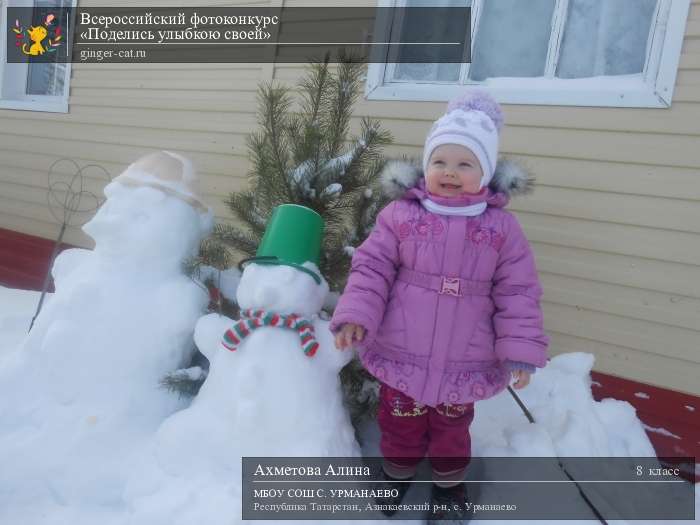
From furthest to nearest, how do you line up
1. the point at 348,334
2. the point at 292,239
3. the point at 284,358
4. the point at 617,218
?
the point at 617,218
the point at 292,239
the point at 284,358
the point at 348,334

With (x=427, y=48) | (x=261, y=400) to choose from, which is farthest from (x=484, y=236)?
(x=427, y=48)

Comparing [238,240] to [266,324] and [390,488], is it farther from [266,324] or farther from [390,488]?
[390,488]

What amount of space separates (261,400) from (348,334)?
1.30 ft

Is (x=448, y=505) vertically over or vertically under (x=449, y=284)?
under

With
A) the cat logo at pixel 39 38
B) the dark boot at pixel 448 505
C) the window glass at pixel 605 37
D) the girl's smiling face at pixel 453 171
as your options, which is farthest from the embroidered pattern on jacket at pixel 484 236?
the cat logo at pixel 39 38

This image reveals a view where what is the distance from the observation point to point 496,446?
230cm

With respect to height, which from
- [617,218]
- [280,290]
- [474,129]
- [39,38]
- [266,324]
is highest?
[39,38]

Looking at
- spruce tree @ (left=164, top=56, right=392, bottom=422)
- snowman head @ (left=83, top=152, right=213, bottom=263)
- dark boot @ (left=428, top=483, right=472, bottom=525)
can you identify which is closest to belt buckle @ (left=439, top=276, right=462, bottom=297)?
spruce tree @ (left=164, top=56, right=392, bottom=422)

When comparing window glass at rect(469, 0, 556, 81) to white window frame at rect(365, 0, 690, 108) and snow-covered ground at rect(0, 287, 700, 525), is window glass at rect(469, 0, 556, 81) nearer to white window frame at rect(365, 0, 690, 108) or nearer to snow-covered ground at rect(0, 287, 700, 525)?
white window frame at rect(365, 0, 690, 108)

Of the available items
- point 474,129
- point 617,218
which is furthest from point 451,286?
point 617,218

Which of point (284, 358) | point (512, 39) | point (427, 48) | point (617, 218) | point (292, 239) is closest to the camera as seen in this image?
point (284, 358)

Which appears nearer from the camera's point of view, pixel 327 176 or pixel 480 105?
pixel 480 105

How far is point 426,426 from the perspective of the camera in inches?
79.4

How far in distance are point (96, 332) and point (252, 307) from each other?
2.66ft
